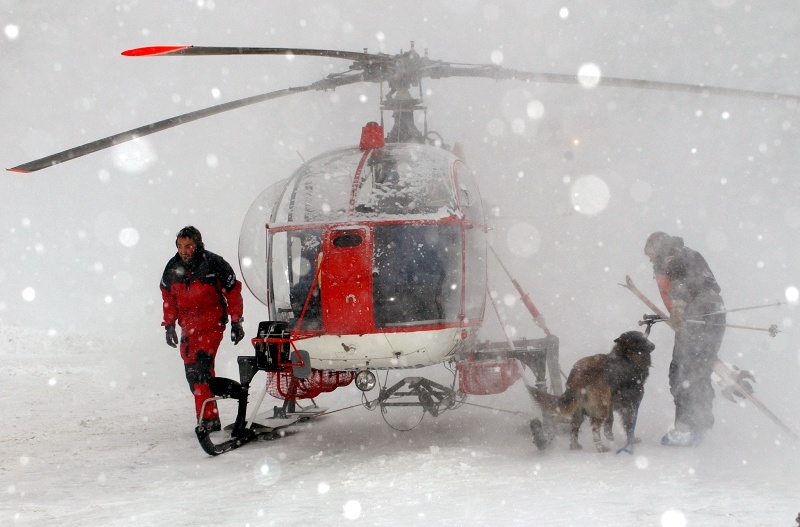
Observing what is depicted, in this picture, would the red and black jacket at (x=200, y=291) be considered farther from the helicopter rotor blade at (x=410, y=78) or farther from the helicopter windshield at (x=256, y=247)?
the helicopter rotor blade at (x=410, y=78)

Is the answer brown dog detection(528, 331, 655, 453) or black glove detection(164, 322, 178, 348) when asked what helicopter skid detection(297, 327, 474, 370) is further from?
black glove detection(164, 322, 178, 348)

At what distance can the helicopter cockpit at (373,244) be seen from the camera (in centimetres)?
482

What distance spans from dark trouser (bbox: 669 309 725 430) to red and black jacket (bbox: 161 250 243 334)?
3667 mm

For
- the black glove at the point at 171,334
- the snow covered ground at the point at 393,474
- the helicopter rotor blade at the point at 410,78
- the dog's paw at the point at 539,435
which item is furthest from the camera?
the black glove at the point at 171,334

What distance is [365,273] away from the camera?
4.79 metres

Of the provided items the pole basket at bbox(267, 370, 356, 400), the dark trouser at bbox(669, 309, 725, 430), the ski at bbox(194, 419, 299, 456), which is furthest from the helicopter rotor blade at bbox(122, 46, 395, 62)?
the dark trouser at bbox(669, 309, 725, 430)

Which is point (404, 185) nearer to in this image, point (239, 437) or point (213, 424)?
point (239, 437)

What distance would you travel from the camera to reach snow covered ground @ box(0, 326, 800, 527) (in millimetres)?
3289

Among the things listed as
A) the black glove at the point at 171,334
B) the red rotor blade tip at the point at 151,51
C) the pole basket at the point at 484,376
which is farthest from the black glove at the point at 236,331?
the red rotor blade tip at the point at 151,51

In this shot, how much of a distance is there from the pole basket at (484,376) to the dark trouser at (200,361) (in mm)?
2107

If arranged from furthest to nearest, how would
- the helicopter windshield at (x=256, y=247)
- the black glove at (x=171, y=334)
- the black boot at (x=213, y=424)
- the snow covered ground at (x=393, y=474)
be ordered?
the helicopter windshield at (x=256, y=247) < the black glove at (x=171, y=334) < the black boot at (x=213, y=424) < the snow covered ground at (x=393, y=474)

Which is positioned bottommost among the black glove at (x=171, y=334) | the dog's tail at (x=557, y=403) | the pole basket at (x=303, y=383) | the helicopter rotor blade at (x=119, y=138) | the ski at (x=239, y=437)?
the ski at (x=239, y=437)

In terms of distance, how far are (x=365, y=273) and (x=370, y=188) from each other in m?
0.76

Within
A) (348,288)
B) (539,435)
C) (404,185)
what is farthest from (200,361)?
(539,435)
